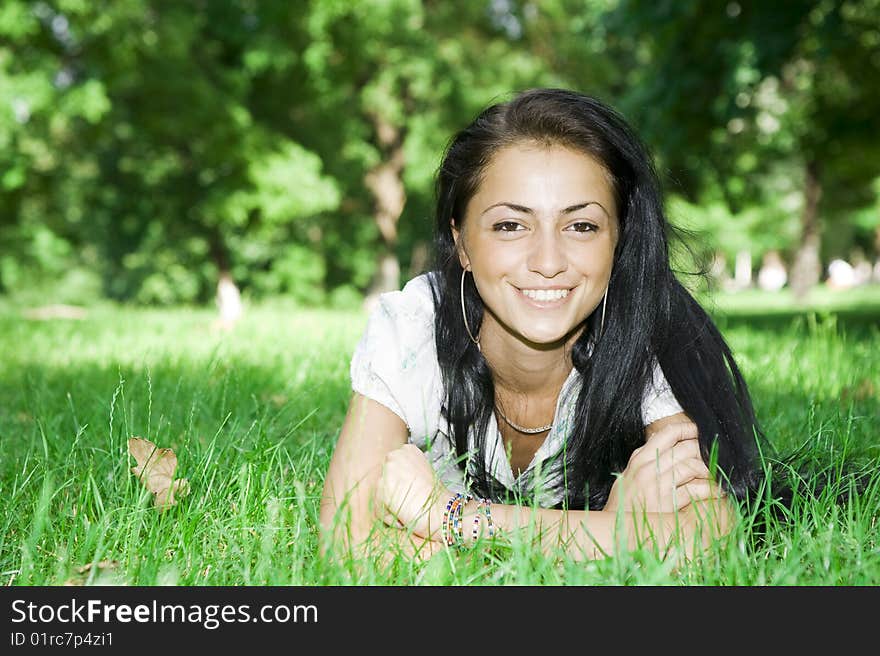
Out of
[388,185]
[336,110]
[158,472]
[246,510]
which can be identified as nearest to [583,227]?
[246,510]

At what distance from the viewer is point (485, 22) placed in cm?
2194

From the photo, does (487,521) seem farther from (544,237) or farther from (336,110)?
(336,110)

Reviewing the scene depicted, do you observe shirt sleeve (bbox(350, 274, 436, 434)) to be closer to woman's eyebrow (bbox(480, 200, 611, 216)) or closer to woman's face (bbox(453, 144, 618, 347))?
woman's face (bbox(453, 144, 618, 347))

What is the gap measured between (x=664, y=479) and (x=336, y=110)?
19.5 m

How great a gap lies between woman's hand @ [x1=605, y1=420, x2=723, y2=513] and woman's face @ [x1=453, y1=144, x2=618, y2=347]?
0.46 metres

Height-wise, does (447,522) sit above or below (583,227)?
below

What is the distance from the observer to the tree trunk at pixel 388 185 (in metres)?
22.0

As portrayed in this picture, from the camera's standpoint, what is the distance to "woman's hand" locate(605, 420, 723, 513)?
2354 millimetres

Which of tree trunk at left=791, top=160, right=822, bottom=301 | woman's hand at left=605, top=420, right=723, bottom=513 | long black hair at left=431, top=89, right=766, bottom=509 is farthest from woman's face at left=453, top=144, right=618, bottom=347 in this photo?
tree trunk at left=791, top=160, right=822, bottom=301

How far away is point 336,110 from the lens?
68.1 ft

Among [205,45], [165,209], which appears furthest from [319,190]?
[165,209]
